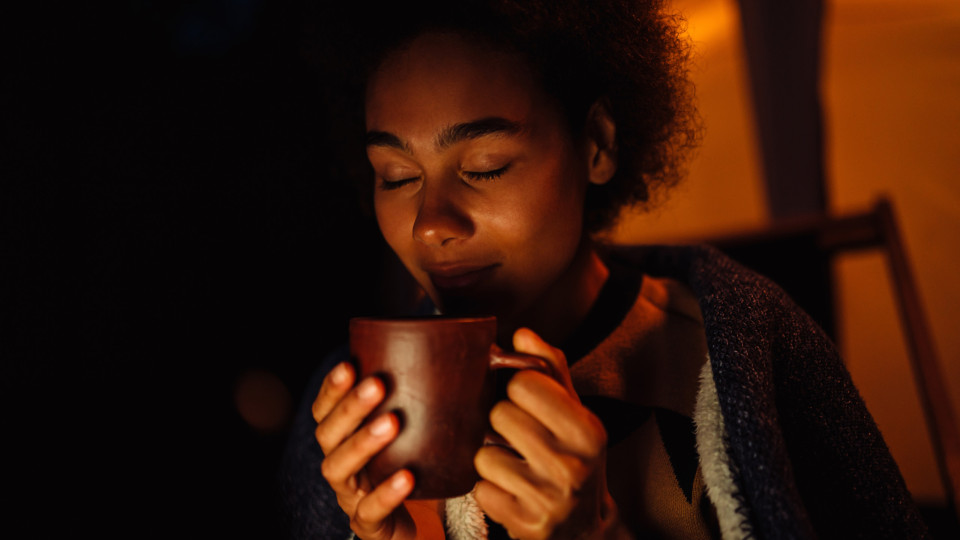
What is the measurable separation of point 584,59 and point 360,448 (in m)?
0.67

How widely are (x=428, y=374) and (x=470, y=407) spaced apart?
56 mm

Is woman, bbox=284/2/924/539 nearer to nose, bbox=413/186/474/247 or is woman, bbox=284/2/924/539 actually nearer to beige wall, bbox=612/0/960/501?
nose, bbox=413/186/474/247

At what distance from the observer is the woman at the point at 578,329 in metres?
0.62

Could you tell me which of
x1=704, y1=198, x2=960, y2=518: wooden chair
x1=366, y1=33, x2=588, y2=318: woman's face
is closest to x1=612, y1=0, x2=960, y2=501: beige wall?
x1=704, y1=198, x2=960, y2=518: wooden chair

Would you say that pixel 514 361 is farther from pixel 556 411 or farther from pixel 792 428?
pixel 792 428

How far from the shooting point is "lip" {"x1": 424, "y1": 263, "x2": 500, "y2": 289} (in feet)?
2.64

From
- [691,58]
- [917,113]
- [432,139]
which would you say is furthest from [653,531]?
[917,113]

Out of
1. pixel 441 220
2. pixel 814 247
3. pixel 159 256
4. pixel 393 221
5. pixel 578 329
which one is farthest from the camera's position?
pixel 814 247

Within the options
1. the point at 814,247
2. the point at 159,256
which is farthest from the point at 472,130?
the point at 814,247

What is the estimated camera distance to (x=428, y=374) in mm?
562

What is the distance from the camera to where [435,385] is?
56 centimetres

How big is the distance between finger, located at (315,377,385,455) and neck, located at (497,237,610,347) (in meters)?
0.34

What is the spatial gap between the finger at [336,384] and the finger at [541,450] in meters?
0.15

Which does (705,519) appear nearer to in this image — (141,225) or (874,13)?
(141,225)
